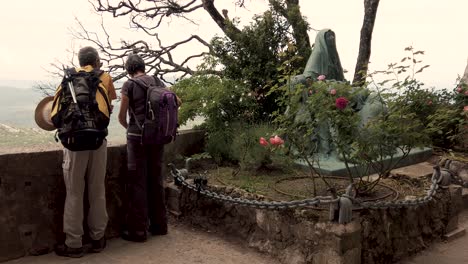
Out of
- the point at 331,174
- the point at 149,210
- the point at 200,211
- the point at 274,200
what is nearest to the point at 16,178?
the point at 149,210

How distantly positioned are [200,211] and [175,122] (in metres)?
1.23

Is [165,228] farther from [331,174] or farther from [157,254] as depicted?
[331,174]

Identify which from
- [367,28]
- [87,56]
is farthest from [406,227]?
[367,28]

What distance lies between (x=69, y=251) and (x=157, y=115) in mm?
1387

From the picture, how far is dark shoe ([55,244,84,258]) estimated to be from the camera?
378 centimetres

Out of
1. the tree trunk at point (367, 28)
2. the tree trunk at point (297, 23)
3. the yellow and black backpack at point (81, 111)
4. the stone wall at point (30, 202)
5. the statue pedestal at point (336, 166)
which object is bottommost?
the stone wall at point (30, 202)

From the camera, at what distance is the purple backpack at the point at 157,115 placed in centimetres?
399

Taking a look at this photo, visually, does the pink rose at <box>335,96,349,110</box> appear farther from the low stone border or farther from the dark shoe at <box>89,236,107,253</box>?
the dark shoe at <box>89,236,107,253</box>

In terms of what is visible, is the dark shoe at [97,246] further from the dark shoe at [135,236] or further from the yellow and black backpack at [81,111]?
the yellow and black backpack at [81,111]

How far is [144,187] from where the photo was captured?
13.8 ft

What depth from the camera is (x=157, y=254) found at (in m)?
4.00

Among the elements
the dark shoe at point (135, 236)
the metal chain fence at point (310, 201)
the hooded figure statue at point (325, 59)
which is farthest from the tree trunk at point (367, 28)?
the dark shoe at point (135, 236)

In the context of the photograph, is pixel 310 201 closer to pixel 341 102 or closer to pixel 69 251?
pixel 341 102

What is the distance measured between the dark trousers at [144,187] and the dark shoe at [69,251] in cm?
59
